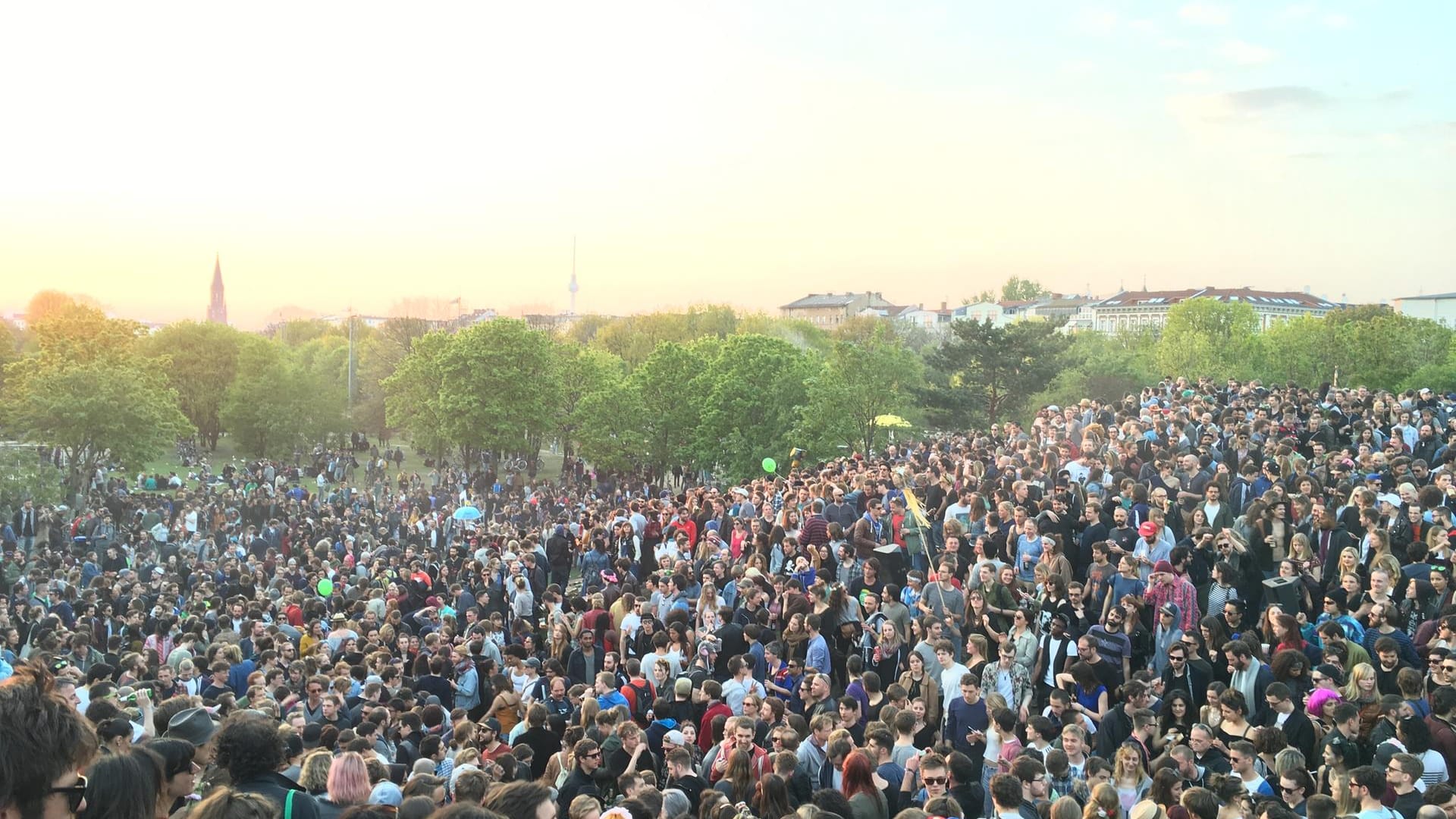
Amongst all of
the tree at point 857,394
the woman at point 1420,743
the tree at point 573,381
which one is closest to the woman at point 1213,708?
the woman at point 1420,743

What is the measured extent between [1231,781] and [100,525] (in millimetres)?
25967

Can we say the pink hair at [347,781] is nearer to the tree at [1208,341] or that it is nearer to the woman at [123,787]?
the woman at [123,787]

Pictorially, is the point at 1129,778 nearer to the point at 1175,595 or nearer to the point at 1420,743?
the point at 1420,743

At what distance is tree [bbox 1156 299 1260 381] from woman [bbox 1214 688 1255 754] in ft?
206

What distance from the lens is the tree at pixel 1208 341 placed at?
233 feet

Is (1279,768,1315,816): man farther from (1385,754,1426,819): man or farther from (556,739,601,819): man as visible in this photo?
(556,739,601,819): man

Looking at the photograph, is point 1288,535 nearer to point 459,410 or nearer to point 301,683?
point 301,683

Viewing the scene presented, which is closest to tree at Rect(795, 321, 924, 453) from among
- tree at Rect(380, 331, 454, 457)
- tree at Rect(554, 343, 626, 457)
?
tree at Rect(554, 343, 626, 457)

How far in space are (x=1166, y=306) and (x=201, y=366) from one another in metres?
117

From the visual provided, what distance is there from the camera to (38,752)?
329cm

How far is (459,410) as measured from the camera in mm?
51219

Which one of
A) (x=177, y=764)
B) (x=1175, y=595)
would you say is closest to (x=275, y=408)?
(x=1175, y=595)

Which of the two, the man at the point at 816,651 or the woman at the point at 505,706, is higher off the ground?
the man at the point at 816,651

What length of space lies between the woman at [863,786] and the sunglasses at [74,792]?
420cm
